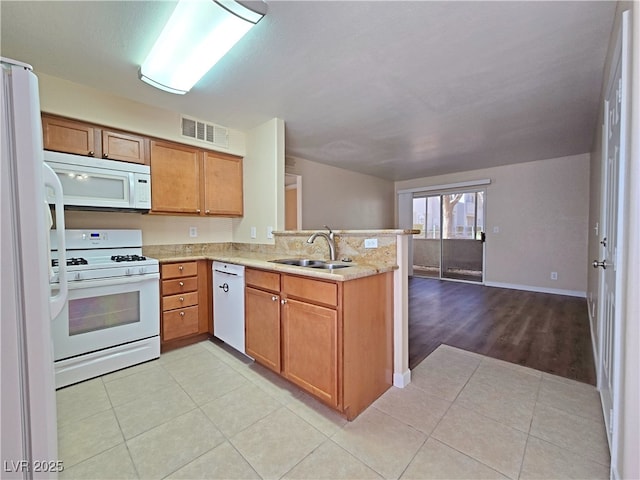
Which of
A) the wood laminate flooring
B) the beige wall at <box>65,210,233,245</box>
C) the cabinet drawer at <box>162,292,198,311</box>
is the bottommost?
the wood laminate flooring

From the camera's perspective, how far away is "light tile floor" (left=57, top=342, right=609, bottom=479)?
4.26ft

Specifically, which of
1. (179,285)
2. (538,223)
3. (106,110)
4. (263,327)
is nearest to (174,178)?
(106,110)

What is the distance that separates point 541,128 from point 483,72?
5.93 feet

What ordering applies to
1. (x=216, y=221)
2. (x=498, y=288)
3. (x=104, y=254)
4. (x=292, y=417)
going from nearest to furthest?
(x=292, y=417), (x=104, y=254), (x=216, y=221), (x=498, y=288)

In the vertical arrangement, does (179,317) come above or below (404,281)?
below

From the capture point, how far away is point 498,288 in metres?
5.07

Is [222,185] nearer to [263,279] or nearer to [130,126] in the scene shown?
[130,126]

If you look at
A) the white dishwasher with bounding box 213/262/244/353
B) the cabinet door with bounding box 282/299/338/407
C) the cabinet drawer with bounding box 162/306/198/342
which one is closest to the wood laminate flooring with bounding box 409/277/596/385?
the cabinet door with bounding box 282/299/338/407

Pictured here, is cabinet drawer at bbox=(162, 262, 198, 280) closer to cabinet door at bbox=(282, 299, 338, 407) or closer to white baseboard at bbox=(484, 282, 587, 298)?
cabinet door at bbox=(282, 299, 338, 407)

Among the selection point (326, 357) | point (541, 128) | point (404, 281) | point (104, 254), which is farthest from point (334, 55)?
point (541, 128)

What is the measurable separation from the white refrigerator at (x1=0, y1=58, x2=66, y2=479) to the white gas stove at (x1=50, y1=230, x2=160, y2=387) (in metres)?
1.34

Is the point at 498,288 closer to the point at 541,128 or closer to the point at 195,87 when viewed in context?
the point at 541,128

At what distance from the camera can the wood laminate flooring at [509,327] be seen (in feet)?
7.70

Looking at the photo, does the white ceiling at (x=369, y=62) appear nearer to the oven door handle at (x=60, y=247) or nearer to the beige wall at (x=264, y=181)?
the beige wall at (x=264, y=181)
